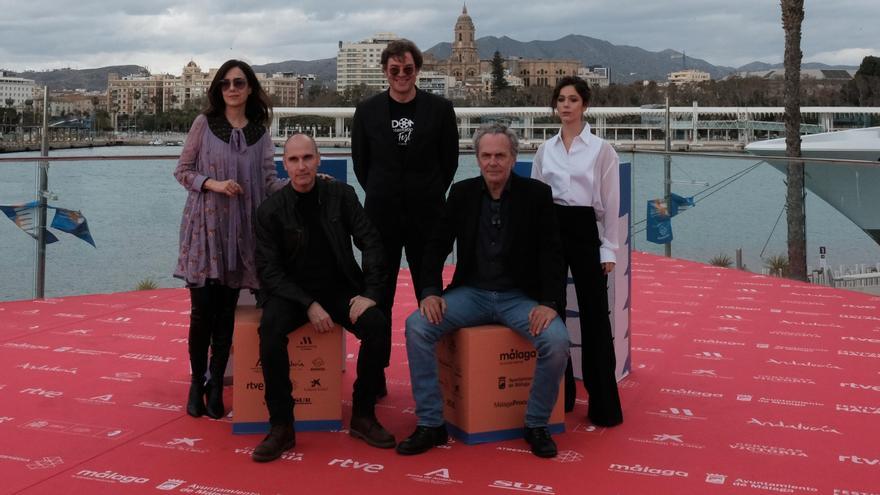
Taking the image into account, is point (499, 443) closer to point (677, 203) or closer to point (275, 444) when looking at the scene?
point (275, 444)

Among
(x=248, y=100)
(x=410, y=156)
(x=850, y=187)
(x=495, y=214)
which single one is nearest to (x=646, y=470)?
(x=495, y=214)

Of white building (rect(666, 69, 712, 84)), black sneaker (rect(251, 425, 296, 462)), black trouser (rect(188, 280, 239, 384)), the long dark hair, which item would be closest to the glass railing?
the long dark hair

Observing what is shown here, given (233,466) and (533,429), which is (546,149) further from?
(233,466)

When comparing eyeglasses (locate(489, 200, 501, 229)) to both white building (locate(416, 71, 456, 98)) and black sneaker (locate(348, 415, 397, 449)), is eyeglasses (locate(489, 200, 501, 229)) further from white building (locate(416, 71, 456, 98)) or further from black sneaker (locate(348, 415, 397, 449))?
black sneaker (locate(348, 415, 397, 449))

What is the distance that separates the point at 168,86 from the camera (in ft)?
255

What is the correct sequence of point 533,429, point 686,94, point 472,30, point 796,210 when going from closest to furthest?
point 533,429
point 796,210
point 686,94
point 472,30

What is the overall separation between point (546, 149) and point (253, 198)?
1.16 m

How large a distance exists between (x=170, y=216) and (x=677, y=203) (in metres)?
4.59

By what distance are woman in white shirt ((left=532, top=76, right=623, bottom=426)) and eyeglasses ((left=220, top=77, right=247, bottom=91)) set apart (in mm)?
1185

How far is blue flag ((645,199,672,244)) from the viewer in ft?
26.3

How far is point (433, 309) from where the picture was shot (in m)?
2.93

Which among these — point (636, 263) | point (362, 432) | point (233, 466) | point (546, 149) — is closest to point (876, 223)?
point (636, 263)

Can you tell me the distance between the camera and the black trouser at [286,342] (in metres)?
2.88

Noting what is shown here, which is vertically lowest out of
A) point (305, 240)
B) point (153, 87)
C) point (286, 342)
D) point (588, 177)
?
point (286, 342)
